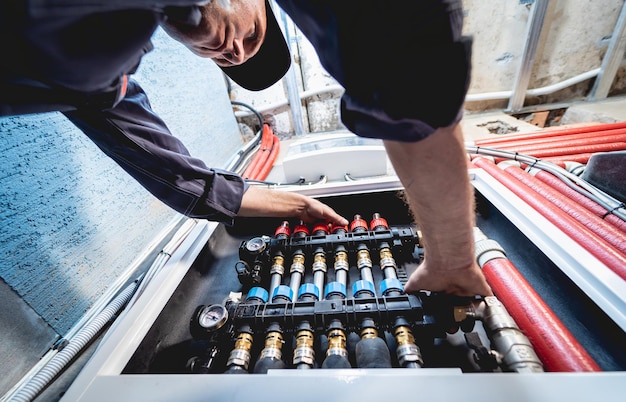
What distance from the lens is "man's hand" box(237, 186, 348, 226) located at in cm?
81

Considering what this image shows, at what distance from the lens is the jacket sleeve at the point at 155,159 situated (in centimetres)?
61

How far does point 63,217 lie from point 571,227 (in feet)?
4.69

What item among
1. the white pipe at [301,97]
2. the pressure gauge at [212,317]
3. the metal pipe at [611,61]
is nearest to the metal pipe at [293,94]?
the white pipe at [301,97]

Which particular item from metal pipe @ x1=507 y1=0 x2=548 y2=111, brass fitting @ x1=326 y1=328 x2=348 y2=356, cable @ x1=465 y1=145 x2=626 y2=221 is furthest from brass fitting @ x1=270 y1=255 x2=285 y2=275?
metal pipe @ x1=507 y1=0 x2=548 y2=111

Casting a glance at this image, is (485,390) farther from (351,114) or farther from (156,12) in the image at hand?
(156,12)

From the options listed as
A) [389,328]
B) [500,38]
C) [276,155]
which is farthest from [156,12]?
[500,38]

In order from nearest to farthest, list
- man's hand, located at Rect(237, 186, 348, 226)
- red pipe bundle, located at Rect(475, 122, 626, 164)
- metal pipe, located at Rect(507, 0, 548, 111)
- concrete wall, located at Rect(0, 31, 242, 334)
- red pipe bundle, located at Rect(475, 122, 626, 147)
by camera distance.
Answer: concrete wall, located at Rect(0, 31, 242, 334) → man's hand, located at Rect(237, 186, 348, 226) → red pipe bundle, located at Rect(475, 122, 626, 164) → red pipe bundle, located at Rect(475, 122, 626, 147) → metal pipe, located at Rect(507, 0, 548, 111)

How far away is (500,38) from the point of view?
2.21 meters

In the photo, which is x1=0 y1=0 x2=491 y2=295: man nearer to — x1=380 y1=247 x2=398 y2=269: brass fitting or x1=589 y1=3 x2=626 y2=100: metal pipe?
x1=380 y1=247 x2=398 y2=269: brass fitting

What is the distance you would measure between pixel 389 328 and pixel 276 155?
163 cm

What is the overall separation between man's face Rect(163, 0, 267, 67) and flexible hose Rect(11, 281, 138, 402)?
0.72m

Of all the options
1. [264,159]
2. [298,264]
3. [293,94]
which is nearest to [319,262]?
[298,264]

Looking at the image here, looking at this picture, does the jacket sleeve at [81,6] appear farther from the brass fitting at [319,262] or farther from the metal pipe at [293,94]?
the metal pipe at [293,94]

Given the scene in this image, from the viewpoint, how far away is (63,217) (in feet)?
2.60
